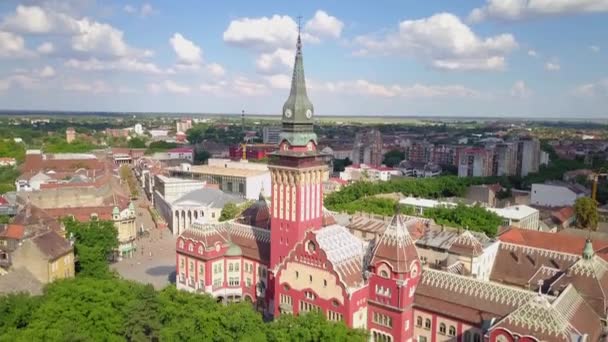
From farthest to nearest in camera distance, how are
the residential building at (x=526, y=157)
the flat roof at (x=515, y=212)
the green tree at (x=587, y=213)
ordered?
the residential building at (x=526, y=157), the green tree at (x=587, y=213), the flat roof at (x=515, y=212)

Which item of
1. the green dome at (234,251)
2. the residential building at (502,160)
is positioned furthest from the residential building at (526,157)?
the green dome at (234,251)

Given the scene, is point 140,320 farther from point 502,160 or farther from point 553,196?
point 502,160

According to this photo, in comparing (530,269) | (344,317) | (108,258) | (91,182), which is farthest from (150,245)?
(530,269)

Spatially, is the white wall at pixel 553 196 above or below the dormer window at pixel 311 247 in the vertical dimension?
below

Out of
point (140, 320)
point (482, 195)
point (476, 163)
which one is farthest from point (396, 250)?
point (476, 163)

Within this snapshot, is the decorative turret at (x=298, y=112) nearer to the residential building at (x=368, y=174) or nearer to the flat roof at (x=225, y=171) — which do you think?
the flat roof at (x=225, y=171)

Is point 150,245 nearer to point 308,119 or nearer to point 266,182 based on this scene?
point 266,182
